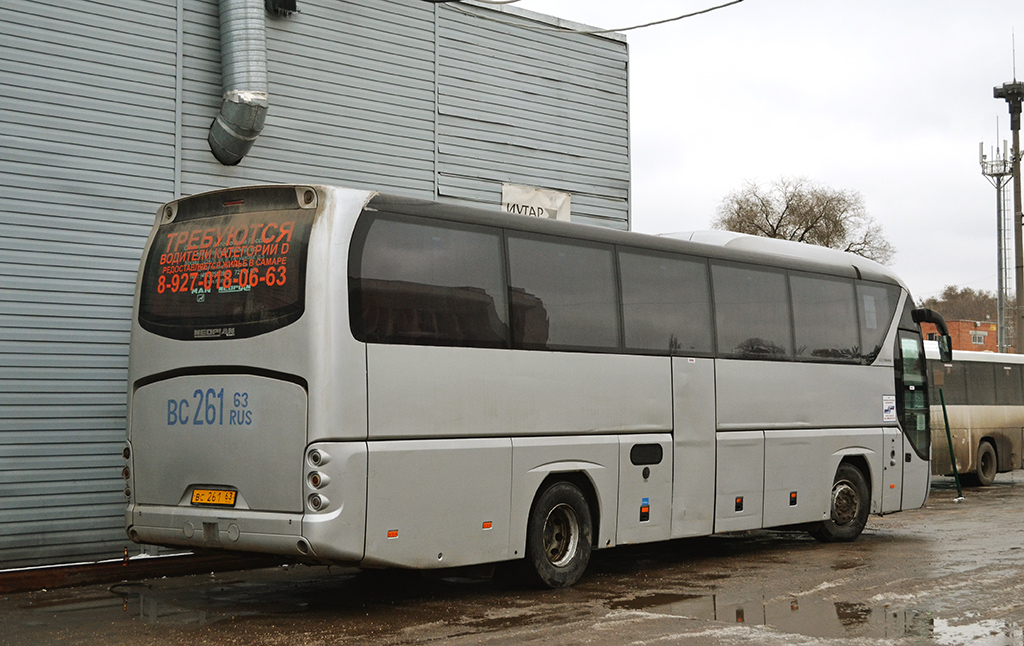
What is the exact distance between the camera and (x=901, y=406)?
52.4 ft

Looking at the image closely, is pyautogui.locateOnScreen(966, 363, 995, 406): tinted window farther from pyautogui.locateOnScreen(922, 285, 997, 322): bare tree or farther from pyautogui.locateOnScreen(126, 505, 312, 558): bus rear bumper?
pyautogui.locateOnScreen(922, 285, 997, 322): bare tree

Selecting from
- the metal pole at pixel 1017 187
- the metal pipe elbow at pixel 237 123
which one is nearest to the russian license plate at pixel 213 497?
the metal pipe elbow at pixel 237 123

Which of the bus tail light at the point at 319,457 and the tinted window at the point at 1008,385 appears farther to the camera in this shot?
the tinted window at the point at 1008,385

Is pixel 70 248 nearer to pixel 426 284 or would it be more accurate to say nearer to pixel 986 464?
pixel 426 284

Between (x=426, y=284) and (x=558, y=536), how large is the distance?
2.91m

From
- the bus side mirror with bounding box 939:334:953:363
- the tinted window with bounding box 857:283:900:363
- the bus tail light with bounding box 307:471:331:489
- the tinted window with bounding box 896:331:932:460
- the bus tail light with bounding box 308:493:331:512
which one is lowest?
the bus tail light with bounding box 308:493:331:512

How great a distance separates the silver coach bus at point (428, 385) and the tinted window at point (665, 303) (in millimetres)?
24

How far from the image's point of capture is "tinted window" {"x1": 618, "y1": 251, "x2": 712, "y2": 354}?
12000 millimetres

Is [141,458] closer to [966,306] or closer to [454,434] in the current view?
[454,434]

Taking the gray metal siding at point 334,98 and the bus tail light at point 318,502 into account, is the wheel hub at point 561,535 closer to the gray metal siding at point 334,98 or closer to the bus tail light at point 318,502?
the bus tail light at point 318,502

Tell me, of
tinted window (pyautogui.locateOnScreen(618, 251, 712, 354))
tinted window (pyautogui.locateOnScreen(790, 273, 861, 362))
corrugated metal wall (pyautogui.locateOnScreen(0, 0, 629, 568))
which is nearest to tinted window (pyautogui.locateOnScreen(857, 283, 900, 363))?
tinted window (pyautogui.locateOnScreen(790, 273, 861, 362))

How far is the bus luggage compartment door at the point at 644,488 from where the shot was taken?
464 inches

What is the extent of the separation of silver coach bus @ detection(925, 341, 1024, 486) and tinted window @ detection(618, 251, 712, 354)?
12.1 meters

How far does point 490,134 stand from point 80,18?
5.78 metres
